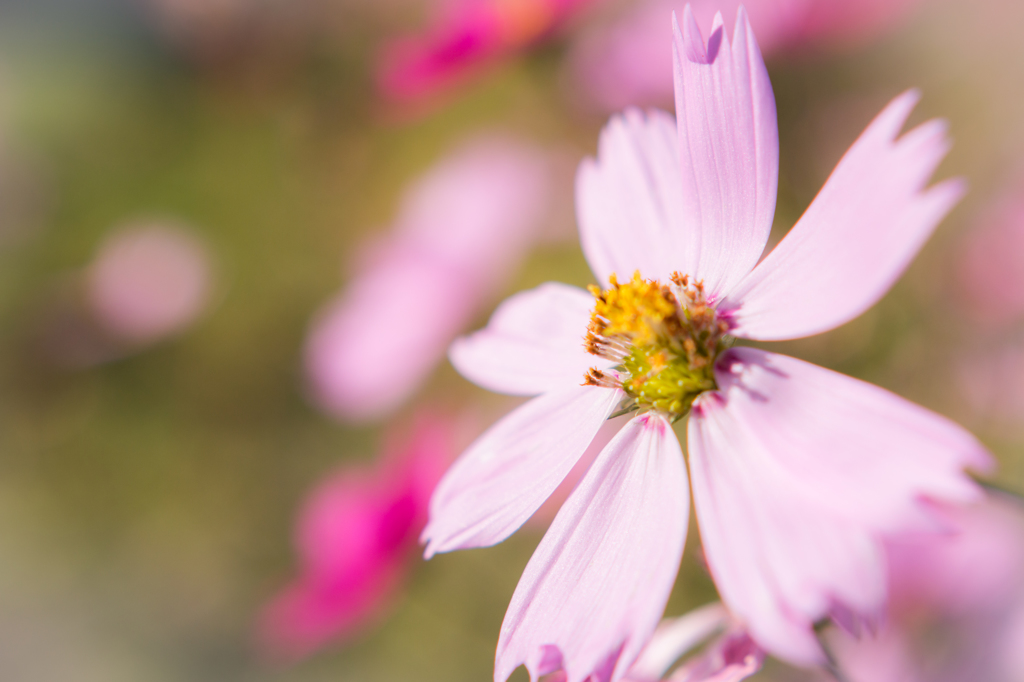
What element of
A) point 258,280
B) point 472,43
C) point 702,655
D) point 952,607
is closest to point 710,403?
point 702,655

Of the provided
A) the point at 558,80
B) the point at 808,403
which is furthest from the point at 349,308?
the point at 808,403

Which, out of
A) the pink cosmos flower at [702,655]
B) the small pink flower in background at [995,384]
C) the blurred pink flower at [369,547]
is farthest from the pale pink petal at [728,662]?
the small pink flower in background at [995,384]

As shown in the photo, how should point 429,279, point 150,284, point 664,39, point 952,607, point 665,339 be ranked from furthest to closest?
point 150,284 → point 429,279 → point 664,39 → point 952,607 → point 665,339

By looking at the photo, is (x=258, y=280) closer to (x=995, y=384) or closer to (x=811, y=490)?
(x=995, y=384)

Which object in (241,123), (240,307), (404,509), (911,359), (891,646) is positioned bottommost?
(891,646)

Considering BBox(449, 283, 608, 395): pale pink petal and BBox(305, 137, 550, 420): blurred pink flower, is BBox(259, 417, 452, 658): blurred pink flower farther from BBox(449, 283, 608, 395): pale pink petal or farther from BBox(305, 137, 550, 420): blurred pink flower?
BBox(449, 283, 608, 395): pale pink petal

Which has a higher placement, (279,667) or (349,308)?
(349,308)

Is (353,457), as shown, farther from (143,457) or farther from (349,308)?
(143,457)
